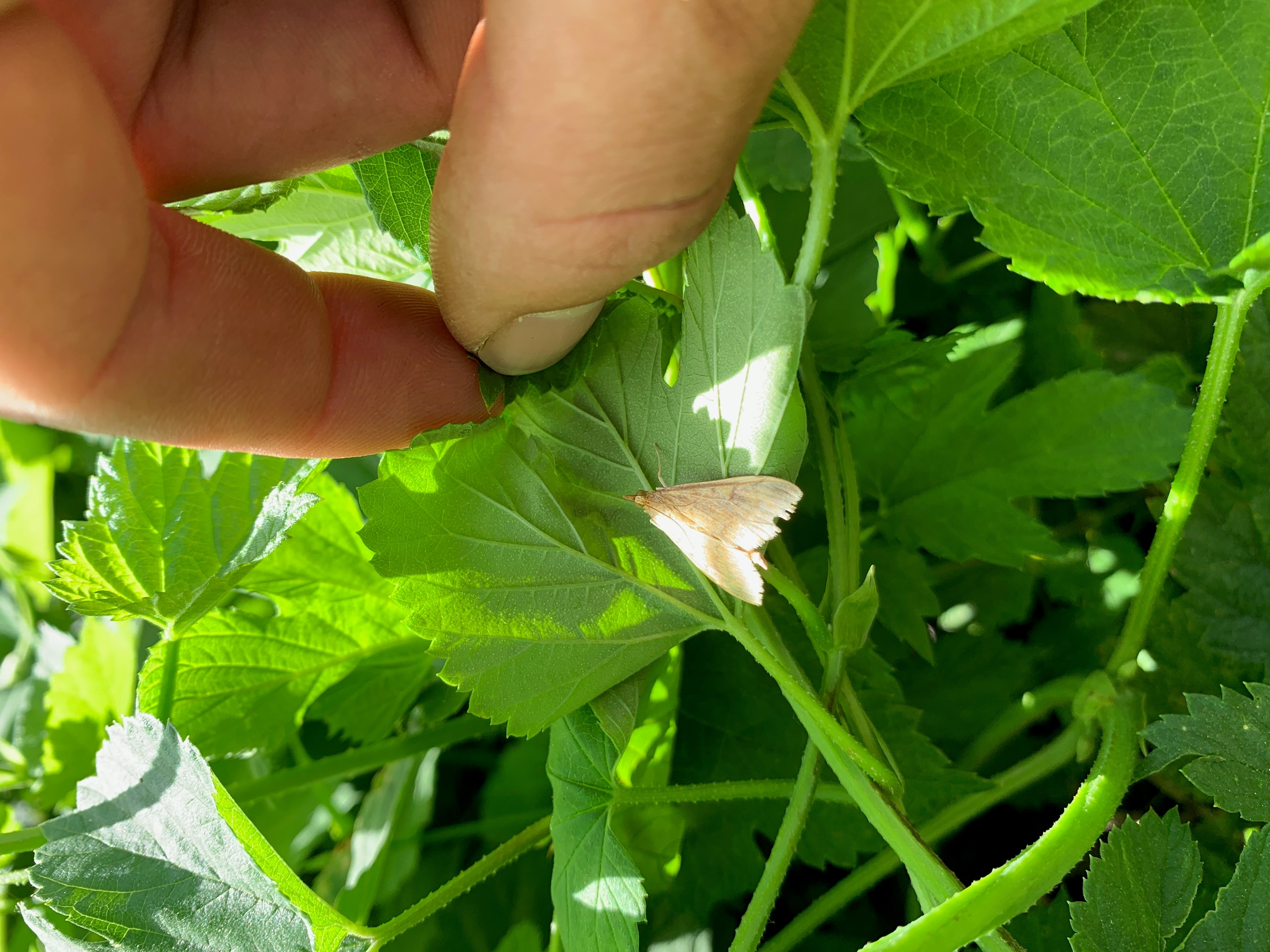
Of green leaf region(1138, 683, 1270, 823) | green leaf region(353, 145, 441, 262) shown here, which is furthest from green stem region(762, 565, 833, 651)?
green leaf region(353, 145, 441, 262)

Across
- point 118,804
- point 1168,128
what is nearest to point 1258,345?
point 1168,128

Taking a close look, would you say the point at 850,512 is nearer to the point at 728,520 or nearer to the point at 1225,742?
the point at 728,520

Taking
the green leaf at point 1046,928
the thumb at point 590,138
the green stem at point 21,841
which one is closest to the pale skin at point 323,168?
the thumb at point 590,138

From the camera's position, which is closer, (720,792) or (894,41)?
(894,41)

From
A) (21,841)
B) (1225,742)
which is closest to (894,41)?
(1225,742)

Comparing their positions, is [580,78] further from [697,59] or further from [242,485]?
[242,485]

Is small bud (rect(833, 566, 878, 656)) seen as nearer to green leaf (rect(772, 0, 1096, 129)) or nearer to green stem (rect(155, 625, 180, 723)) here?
green leaf (rect(772, 0, 1096, 129))

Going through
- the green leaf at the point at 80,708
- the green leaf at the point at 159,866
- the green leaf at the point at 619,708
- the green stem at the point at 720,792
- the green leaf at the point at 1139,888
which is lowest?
the green leaf at the point at 80,708

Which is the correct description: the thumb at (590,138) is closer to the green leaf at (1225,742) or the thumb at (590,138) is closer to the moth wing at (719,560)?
the moth wing at (719,560)
